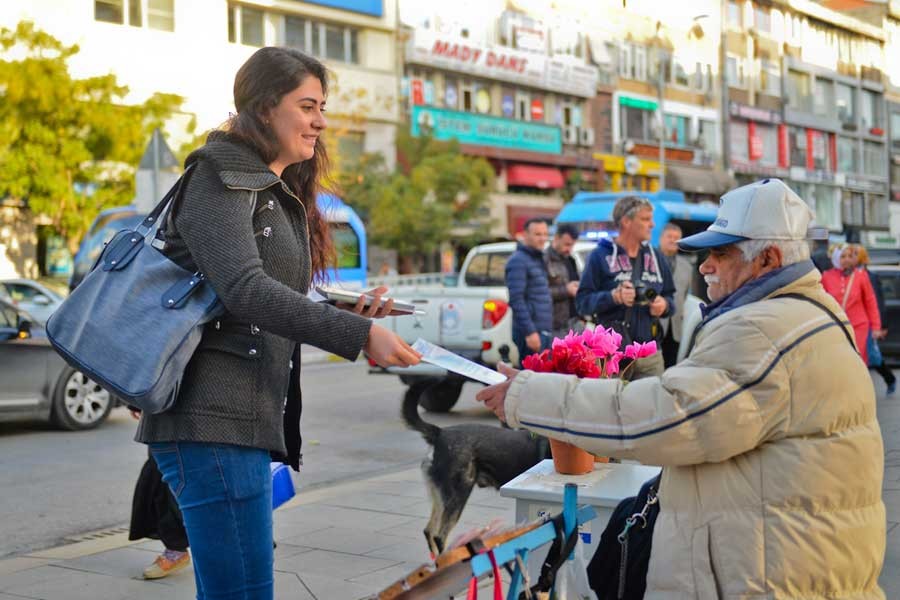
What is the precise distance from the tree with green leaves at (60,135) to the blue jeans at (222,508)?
24.3m

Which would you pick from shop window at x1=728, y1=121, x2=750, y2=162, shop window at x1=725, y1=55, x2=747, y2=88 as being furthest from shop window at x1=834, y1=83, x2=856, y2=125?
shop window at x1=728, y1=121, x2=750, y2=162

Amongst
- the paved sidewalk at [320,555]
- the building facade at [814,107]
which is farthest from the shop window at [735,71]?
the paved sidewalk at [320,555]

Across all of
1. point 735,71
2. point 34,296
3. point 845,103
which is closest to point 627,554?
point 34,296

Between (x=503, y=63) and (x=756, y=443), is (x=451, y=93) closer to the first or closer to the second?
(x=503, y=63)

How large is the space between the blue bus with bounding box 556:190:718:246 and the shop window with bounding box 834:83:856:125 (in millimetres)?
50548

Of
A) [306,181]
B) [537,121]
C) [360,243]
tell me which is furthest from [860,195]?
[306,181]

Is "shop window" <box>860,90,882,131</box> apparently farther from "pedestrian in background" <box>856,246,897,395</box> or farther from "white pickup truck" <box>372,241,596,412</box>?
"white pickup truck" <box>372,241,596,412</box>

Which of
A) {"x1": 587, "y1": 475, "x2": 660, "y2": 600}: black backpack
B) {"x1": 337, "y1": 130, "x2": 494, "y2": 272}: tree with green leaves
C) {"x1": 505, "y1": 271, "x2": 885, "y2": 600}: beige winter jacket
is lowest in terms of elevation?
{"x1": 587, "y1": 475, "x2": 660, "y2": 600}: black backpack

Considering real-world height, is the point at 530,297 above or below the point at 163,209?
below

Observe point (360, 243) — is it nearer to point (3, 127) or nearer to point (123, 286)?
point (3, 127)

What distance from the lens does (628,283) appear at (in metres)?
7.44

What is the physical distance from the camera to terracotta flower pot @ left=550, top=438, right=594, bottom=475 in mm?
4070

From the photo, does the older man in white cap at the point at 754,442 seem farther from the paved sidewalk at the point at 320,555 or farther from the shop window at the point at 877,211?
the shop window at the point at 877,211

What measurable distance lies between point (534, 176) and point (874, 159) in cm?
3792
